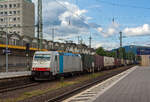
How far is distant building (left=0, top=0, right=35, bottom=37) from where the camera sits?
74375mm

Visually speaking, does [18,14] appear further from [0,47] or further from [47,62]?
[47,62]

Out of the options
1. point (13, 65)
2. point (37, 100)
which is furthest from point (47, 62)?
point (13, 65)

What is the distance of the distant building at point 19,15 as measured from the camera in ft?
244

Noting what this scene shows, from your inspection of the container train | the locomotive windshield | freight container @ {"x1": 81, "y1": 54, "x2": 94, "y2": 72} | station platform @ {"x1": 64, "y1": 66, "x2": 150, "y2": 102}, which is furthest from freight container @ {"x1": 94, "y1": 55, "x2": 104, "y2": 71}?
station platform @ {"x1": 64, "y1": 66, "x2": 150, "y2": 102}

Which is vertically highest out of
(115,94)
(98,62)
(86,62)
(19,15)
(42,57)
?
(19,15)

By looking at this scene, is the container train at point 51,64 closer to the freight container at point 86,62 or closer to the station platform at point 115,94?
the freight container at point 86,62

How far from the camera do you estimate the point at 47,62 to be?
2089 centimetres

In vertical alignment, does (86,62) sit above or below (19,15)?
below

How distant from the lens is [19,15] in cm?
7481

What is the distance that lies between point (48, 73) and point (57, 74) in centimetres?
168

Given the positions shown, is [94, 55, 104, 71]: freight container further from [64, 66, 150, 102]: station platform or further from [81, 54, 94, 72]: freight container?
[64, 66, 150, 102]: station platform

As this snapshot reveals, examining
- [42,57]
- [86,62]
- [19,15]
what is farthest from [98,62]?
[19,15]

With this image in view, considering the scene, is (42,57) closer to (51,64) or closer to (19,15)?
(51,64)

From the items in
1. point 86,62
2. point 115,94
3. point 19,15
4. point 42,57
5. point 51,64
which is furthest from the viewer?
point 19,15
